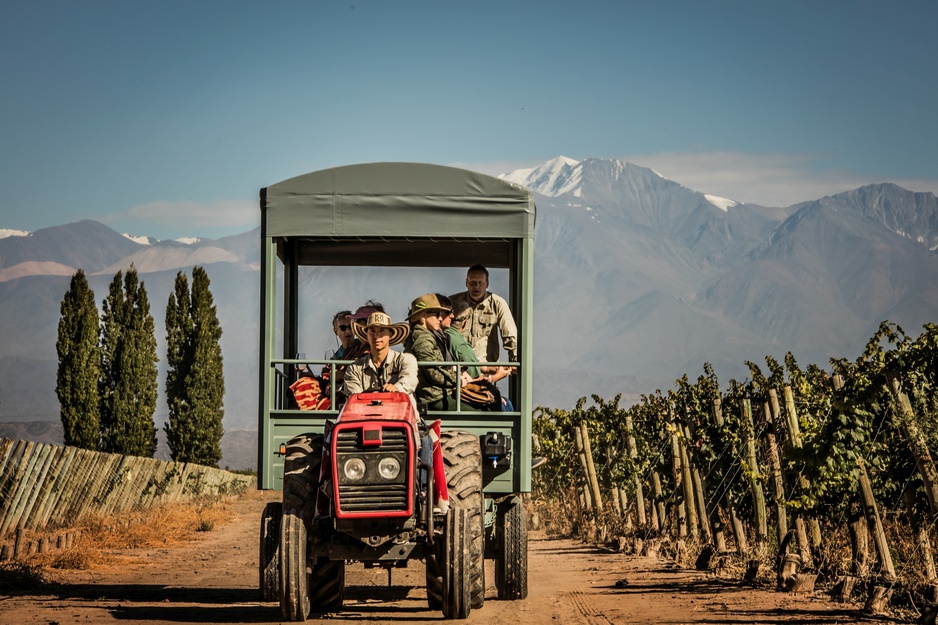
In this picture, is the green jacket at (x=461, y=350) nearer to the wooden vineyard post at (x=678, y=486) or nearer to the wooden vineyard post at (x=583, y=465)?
the wooden vineyard post at (x=678, y=486)

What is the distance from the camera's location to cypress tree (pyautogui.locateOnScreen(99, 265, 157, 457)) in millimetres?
45531

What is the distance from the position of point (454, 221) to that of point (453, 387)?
149cm

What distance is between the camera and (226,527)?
1147 inches

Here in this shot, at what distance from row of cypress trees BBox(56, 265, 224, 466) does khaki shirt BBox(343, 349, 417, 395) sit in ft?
112

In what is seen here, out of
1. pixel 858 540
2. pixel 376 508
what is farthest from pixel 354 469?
pixel 858 540

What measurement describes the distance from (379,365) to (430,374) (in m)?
0.86

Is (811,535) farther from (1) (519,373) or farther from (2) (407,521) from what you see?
(2) (407,521)

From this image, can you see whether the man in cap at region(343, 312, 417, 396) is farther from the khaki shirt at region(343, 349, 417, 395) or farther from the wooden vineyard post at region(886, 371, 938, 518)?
the wooden vineyard post at region(886, 371, 938, 518)

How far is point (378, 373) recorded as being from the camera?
11656 millimetres

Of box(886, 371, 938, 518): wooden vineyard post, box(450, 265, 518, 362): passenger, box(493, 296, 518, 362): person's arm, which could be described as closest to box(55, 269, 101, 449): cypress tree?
box(450, 265, 518, 362): passenger

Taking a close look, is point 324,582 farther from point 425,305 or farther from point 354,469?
point 425,305

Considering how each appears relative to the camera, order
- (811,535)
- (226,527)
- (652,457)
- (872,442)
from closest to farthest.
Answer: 1. (872,442)
2. (811,535)
3. (652,457)
4. (226,527)

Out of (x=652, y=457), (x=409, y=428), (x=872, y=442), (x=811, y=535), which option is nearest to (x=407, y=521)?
(x=409, y=428)

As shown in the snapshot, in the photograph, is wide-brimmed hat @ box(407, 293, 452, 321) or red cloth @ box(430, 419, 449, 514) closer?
red cloth @ box(430, 419, 449, 514)
